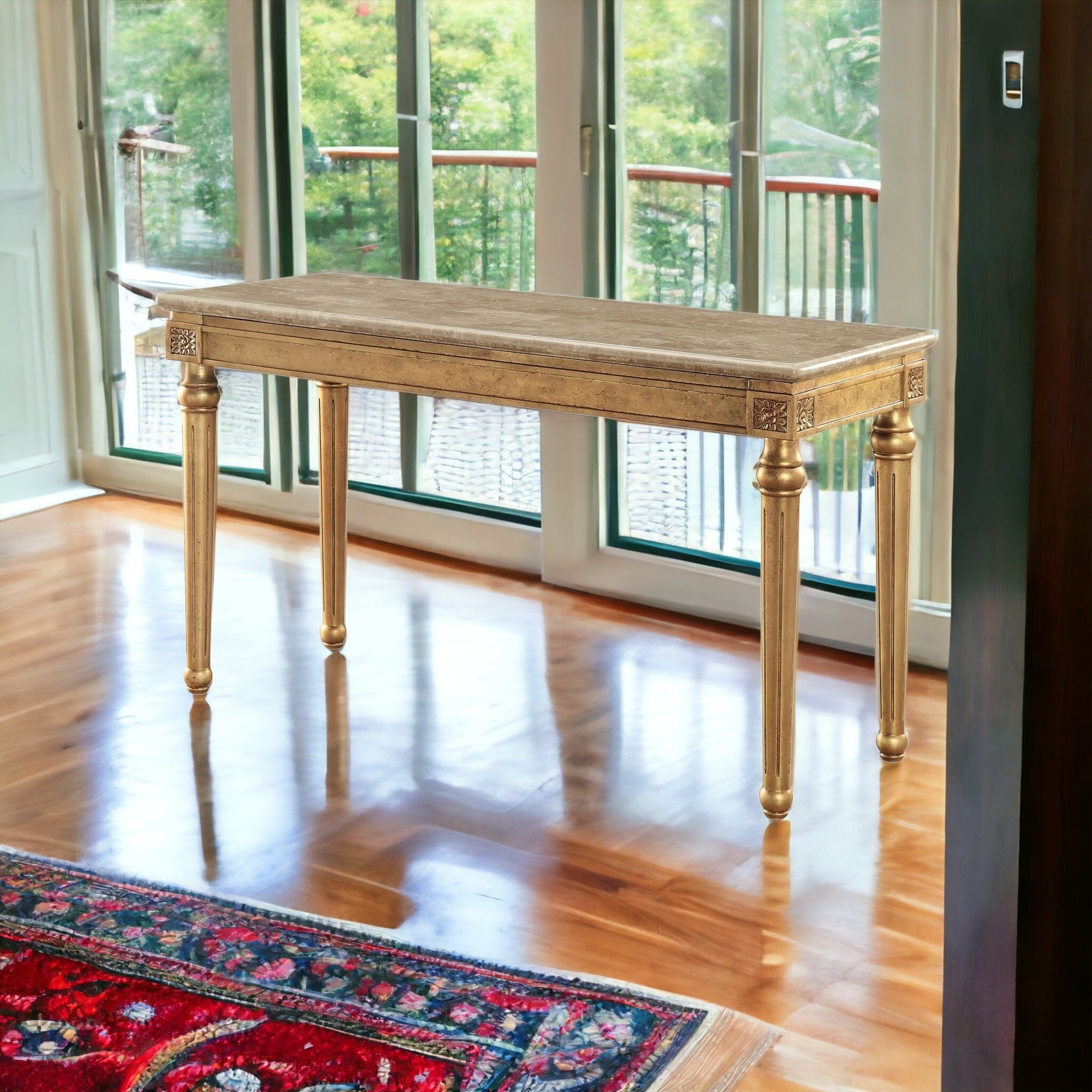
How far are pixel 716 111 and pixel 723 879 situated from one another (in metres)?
1.86

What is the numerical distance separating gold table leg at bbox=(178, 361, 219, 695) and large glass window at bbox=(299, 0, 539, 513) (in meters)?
0.98

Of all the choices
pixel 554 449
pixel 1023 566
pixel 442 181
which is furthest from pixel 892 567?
pixel 442 181

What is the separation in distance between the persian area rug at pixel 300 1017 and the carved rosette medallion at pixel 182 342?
114cm

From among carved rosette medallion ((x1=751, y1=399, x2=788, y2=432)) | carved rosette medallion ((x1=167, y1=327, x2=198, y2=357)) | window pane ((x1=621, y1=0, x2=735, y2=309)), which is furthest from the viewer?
window pane ((x1=621, y1=0, x2=735, y2=309))

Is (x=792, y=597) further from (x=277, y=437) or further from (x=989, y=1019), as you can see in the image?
(x=277, y=437)

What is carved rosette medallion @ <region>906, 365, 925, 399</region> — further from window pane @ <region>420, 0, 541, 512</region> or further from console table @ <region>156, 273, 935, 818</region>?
window pane @ <region>420, 0, 541, 512</region>

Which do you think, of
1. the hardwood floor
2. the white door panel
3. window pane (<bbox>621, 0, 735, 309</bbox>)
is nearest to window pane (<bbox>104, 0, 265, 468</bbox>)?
the white door panel

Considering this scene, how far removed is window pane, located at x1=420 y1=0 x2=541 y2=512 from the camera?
414 centimetres

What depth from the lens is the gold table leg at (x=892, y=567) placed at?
2.84m

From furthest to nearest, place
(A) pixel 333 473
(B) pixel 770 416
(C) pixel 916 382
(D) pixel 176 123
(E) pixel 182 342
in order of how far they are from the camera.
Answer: (D) pixel 176 123 < (A) pixel 333 473 < (E) pixel 182 342 < (C) pixel 916 382 < (B) pixel 770 416

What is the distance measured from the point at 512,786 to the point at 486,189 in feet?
6.15

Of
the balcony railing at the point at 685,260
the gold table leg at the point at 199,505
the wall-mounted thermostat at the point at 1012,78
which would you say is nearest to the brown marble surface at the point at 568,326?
the gold table leg at the point at 199,505

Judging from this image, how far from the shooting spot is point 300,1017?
2.13 metres

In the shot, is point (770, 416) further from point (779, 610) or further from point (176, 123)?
point (176, 123)
